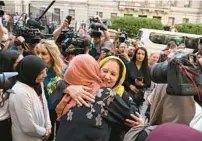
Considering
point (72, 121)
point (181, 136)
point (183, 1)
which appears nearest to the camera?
point (181, 136)

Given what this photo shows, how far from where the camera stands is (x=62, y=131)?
2.18 metres

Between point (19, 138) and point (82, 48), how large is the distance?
5.97 feet

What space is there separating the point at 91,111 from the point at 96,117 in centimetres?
5

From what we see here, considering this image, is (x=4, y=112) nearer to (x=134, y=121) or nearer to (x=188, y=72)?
(x=134, y=121)

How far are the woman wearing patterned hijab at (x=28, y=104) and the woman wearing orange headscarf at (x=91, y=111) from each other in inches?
27.3

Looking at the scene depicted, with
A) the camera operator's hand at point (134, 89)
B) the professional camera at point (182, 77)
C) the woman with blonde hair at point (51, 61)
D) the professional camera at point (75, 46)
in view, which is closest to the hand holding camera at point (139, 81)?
the camera operator's hand at point (134, 89)

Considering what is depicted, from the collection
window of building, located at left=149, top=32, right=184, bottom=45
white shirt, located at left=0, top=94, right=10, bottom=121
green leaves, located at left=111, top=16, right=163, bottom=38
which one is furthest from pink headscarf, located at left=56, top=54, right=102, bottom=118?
green leaves, located at left=111, top=16, right=163, bottom=38

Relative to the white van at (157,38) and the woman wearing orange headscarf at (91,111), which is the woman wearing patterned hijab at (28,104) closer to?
the woman wearing orange headscarf at (91,111)

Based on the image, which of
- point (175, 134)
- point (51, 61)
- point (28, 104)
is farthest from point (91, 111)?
point (51, 61)

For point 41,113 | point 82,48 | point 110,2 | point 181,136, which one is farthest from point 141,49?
point 110,2

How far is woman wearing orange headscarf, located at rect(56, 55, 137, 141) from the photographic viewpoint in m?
2.09

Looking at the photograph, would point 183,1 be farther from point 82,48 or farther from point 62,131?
point 62,131

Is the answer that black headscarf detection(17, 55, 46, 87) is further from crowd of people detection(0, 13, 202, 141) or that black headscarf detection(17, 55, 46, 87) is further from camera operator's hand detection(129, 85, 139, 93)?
camera operator's hand detection(129, 85, 139, 93)

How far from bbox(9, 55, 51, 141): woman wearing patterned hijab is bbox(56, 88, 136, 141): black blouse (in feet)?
2.42
